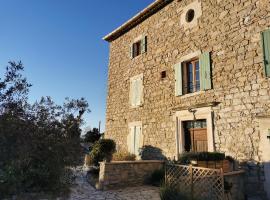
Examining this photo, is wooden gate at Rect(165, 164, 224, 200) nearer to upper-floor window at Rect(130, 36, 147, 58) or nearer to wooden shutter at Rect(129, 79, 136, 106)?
wooden shutter at Rect(129, 79, 136, 106)

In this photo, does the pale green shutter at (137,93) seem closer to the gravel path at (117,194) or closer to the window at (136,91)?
the window at (136,91)

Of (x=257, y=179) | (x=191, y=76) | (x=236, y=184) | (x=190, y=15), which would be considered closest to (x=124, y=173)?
(x=236, y=184)

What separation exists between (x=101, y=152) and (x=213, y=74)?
522 centimetres

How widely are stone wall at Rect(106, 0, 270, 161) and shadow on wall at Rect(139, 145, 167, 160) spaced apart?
0.67 feet

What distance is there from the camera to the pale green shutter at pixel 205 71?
783 centimetres

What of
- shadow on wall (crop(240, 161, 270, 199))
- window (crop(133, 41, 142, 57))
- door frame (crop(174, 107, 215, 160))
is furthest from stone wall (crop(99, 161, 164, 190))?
window (crop(133, 41, 142, 57))

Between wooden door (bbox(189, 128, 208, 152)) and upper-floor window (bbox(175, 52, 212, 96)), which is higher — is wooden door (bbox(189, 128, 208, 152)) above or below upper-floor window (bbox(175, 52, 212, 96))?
below

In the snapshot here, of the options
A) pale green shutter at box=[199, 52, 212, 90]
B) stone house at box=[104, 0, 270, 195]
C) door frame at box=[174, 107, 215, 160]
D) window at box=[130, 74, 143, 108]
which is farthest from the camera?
window at box=[130, 74, 143, 108]

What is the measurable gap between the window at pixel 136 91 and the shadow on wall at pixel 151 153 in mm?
1957

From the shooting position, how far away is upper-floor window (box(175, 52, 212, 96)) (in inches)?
316

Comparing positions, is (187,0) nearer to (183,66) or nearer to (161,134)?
(183,66)

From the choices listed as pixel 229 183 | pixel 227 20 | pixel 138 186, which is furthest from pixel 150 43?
pixel 229 183

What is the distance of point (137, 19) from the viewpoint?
1152 cm

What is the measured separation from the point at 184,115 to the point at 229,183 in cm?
327
